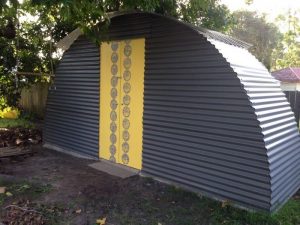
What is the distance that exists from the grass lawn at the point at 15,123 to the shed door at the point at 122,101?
548 cm

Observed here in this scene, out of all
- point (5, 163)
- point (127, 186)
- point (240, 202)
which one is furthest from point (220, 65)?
point (5, 163)

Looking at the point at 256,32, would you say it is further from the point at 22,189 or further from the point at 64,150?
the point at 22,189

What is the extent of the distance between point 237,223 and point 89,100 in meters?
4.71

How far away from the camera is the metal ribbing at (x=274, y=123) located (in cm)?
542

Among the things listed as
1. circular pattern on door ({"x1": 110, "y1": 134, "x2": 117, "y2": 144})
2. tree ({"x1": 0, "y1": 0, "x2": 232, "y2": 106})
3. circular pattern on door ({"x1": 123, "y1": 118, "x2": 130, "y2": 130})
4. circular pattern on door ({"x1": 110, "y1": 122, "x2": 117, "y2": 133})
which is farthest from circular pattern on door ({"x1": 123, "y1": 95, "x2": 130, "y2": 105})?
tree ({"x1": 0, "y1": 0, "x2": 232, "y2": 106})

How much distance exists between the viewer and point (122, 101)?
7.64 m

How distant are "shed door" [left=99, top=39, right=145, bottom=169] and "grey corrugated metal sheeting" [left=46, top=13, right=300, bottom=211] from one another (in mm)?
247

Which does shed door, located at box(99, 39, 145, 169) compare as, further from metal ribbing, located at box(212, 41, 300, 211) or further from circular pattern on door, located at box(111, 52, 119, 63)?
metal ribbing, located at box(212, 41, 300, 211)

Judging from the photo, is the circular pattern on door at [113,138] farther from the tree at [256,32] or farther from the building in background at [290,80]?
the tree at [256,32]

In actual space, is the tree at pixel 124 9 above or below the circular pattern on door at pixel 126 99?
above

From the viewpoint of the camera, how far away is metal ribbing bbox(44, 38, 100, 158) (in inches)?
330

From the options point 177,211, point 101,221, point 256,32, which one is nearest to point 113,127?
point 177,211

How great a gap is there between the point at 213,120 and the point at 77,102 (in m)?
4.08

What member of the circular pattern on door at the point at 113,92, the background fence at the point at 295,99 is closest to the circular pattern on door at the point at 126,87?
the circular pattern on door at the point at 113,92
